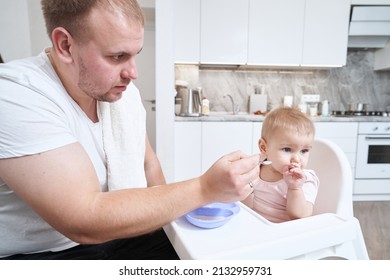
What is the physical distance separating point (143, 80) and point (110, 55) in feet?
8.61

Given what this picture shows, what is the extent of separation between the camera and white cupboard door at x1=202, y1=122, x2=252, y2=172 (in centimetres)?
261

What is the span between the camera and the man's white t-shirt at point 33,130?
58 cm

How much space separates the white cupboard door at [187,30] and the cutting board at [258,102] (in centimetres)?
78

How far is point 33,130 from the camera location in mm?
581

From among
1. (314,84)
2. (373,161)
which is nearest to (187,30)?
(314,84)

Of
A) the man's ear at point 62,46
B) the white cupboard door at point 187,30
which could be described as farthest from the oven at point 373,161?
the man's ear at point 62,46

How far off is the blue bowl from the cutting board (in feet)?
8.27

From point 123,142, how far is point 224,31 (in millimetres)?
2153

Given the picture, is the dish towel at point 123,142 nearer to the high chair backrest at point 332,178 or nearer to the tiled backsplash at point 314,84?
the high chair backrest at point 332,178

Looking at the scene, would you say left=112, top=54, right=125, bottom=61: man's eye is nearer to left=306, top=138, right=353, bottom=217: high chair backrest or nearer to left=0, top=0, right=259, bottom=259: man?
left=0, top=0, right=259, bottom=259: man

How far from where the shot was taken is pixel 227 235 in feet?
1.92

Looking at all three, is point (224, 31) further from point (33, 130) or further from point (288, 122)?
point (33, 130)

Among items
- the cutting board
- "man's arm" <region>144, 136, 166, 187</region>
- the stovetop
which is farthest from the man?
the stovetop

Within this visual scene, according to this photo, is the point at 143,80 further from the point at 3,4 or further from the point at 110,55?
the point at 110,55
